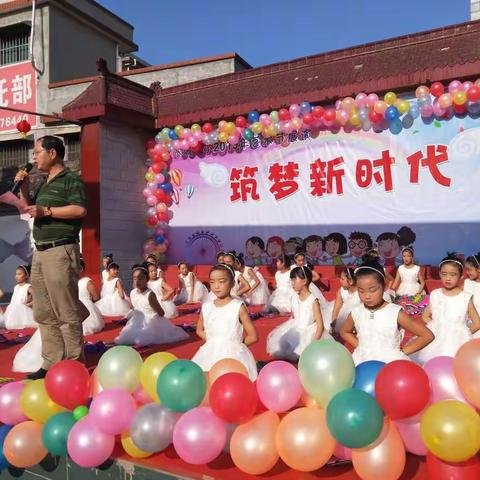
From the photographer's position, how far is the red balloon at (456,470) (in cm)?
220

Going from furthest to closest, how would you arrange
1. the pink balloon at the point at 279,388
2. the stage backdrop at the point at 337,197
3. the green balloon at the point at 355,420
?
the stage backdrop at the point at 337,197
the pink balloon at the point at 279,388
the green balloon at the point at 355,420

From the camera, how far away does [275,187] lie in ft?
36.2

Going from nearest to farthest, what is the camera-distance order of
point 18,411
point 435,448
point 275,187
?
point 435,448 → point 18,411 → point 275,187

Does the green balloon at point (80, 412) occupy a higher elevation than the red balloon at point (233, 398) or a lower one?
lower

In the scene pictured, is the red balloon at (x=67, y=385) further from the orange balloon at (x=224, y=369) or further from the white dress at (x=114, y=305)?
the white dress at (x=114, y=305)

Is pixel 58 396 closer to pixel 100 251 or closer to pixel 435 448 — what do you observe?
pixel 435 448

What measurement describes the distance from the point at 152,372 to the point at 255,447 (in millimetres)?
806

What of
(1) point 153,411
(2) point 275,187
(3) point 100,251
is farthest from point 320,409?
(3) point 100,251

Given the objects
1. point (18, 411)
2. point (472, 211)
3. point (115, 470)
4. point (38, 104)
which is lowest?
point (115, 470)

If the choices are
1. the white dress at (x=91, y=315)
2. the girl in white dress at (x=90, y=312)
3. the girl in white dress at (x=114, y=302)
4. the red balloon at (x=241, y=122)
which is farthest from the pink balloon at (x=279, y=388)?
the red balloon at (x=241, y=122)

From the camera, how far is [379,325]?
3.66 metres

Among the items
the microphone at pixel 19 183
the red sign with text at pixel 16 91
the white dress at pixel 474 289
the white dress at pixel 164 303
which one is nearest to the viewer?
the microphone at pixel 19 183

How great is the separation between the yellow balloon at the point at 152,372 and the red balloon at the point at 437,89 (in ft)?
26.0

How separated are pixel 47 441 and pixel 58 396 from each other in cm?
25
